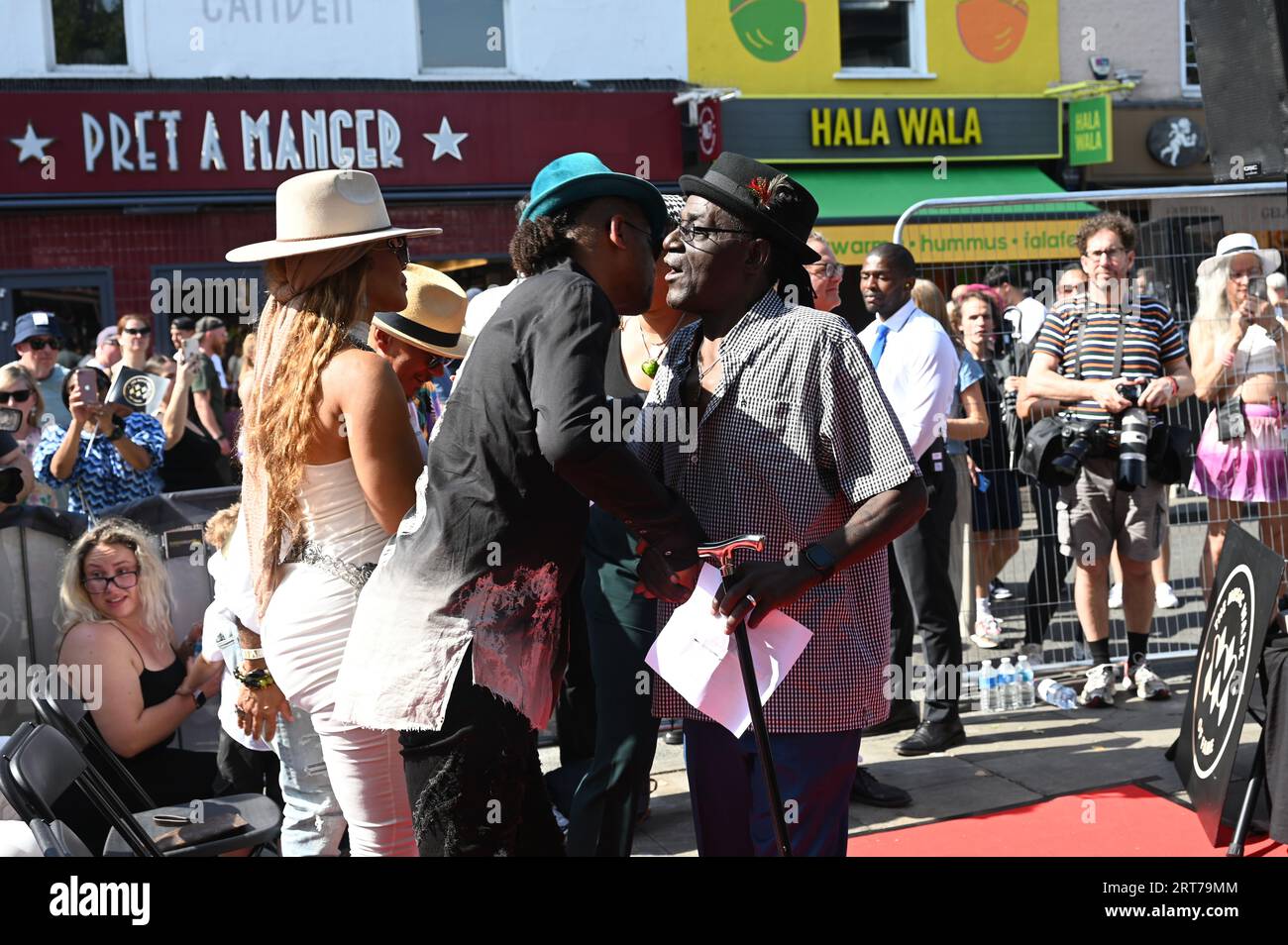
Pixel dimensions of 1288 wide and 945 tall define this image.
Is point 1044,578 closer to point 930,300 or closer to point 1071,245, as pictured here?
point 930,300

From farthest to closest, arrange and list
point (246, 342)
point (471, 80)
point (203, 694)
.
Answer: point (471, 80) → point (246, 342) → point (203, 694)

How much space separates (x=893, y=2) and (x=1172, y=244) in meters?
10.4

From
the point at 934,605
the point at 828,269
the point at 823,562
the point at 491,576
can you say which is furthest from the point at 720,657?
the point at 934,605

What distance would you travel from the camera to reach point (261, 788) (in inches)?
181

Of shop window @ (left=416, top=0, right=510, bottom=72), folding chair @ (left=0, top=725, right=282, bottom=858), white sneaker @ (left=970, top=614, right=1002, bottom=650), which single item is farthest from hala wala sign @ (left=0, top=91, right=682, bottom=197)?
folding chair @ (left=0, top=725, right=282, bottom=858)

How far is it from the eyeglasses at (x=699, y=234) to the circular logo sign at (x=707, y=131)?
1201 cm

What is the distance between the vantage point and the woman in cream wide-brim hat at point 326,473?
9.67 ft

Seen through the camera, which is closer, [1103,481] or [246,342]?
[1103,481]

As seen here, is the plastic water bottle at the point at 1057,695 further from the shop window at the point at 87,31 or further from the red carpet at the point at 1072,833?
the shop window at the point at 87,31

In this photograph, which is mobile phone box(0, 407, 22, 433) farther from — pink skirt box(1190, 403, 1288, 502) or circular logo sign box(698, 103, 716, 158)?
circular logo sign box(698, 103, 716, 158)

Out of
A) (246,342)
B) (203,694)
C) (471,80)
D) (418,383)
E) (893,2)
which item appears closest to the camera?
(418,383)

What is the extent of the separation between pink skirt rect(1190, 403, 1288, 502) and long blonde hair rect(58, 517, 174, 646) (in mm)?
4849
